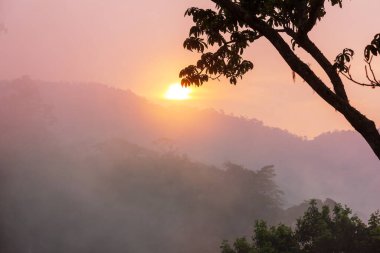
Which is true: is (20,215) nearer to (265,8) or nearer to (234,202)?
(234,202)

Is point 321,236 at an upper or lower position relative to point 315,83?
upper

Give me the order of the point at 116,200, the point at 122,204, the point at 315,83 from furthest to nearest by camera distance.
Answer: the point at 116,200, the point at 122,204, the point at 315,83

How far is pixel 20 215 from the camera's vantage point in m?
58.4

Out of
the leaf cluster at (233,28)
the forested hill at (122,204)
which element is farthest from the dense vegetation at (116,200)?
the leaf cluster at (233,28)

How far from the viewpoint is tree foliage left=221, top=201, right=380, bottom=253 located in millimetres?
21469

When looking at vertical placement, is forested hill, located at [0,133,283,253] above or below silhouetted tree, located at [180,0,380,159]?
above

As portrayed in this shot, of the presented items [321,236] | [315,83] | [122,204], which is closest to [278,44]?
[315,83]

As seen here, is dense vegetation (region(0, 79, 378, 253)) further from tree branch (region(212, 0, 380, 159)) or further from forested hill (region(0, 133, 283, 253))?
tree branch (region(212, 0, 380, 159))

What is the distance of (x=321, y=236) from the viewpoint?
72.7ft

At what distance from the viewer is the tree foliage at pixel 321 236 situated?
21.5 meters

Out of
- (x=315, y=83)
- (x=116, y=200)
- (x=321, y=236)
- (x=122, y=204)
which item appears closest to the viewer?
(x=315, y=83)

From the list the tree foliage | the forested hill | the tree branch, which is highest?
the forested hill

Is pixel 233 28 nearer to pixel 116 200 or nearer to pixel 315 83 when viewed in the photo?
pixel 315 83

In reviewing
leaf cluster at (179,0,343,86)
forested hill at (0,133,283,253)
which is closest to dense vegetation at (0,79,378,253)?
forested hill at (0,133,283,253)
